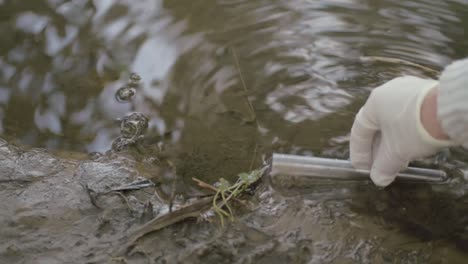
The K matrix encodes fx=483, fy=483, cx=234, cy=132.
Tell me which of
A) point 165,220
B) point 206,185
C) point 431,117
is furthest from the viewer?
point 206,185

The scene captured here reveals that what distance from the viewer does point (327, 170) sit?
2039 mm

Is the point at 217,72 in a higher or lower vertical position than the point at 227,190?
higher

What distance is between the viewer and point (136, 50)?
2.83 m

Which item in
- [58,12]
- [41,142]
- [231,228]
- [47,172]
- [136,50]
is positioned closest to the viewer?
[231,228]

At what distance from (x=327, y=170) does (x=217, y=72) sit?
90cm

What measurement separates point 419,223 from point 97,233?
1276 mm

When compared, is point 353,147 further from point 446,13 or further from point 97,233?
point 446,13

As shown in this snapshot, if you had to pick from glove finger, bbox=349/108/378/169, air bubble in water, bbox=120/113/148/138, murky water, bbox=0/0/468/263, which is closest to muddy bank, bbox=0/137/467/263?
murky water, bbox=0/0/468/263

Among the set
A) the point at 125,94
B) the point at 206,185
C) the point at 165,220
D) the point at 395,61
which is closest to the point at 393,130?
the point at 206,185

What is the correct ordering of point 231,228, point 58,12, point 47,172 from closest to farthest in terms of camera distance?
point 231,228
point 47,172
point 58,12

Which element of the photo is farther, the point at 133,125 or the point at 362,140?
the point at 133,125

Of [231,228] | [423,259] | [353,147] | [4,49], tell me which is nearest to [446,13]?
[353,147]

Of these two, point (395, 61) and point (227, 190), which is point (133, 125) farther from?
point (395, 61)

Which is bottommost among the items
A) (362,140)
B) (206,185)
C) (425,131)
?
(206,185)
